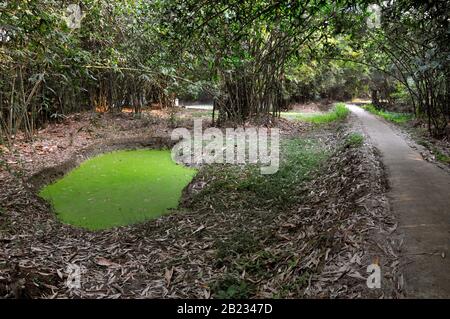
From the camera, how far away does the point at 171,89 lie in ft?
39.5

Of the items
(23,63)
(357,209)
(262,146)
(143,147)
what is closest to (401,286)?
(357,209)

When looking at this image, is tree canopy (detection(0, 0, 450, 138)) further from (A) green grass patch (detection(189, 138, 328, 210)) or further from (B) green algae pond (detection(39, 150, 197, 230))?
(B) green algae pond (detection(39, 150, 197, 230))

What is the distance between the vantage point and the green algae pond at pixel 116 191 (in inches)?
220

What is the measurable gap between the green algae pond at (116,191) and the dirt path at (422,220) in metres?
3.38

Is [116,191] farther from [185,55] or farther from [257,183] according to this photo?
[185,55]

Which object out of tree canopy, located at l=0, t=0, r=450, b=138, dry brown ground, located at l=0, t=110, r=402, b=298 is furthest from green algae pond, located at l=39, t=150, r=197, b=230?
tree canopy, located at l=0, t=0, r=450, b=138

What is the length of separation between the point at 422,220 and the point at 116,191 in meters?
5.04

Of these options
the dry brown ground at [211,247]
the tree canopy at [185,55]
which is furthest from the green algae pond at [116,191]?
the tree canopy at [185,55]

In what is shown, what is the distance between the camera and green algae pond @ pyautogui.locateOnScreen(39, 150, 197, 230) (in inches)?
220

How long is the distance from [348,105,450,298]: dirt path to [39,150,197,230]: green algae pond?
3.38 m

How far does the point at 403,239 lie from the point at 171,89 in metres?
9.95

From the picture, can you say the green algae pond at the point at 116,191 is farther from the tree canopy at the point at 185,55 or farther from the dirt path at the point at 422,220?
the dirt path at the point at 422,220

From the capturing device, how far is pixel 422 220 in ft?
11.4

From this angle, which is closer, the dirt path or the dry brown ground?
the dirt path
